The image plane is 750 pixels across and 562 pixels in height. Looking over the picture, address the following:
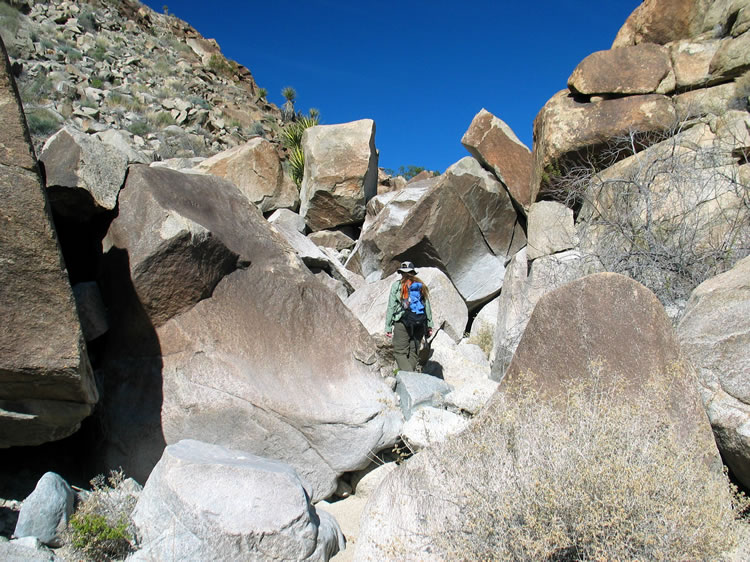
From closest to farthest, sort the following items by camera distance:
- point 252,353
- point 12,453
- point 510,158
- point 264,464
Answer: point 264,464 < point 12,453 < point 252,353 < point 510,158

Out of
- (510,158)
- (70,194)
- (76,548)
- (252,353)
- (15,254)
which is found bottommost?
(76,548)

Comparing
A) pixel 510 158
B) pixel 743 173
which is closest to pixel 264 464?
pixel 743 173

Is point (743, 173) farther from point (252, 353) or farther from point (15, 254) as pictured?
point (15, 254)

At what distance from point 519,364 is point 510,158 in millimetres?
6314

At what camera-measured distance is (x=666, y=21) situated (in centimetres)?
884

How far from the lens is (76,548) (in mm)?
3291

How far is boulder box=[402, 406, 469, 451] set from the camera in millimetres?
4533

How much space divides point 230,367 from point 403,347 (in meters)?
2.26

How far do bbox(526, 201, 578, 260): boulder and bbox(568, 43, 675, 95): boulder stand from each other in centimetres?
170

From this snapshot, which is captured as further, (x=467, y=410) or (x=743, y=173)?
(x=743, y=173)

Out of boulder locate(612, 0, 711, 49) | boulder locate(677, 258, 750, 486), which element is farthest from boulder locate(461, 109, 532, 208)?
boulder locate(677, 258, 750, 486)

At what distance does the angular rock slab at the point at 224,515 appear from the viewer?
329 cm

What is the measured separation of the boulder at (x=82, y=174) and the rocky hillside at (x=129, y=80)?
5.80 meters

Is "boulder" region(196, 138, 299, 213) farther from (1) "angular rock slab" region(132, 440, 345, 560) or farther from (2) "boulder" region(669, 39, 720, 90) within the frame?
(1) "angular rock slab" region(132, 440, 345, 560)
